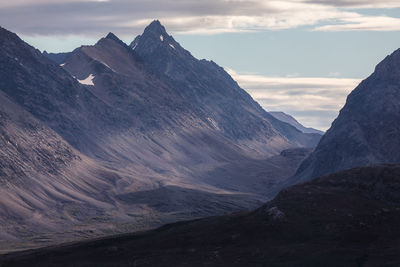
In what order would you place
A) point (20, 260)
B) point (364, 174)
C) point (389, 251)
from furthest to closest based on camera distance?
point (364, 174) < point (20, 260) < point (389, 251)

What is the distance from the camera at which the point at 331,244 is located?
113875 millimetres

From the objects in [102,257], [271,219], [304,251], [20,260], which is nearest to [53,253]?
[20,260]

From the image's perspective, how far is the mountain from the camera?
4336 inches

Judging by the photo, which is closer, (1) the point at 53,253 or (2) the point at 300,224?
(2) the point at 300,224

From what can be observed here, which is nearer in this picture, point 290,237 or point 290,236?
point 290,237

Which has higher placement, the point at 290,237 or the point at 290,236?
the point at 290,236

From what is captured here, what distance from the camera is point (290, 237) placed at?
12056 cm

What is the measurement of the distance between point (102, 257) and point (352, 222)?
1469 inches

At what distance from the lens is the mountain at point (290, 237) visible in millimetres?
110125

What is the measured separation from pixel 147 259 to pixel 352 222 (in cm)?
3034

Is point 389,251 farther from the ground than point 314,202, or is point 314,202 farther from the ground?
point 314,202

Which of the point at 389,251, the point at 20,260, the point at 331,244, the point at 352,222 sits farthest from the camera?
the point at 20,260

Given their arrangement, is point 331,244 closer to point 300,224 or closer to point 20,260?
point 300,224

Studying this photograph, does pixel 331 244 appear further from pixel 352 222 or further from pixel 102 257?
pixel 102 257
